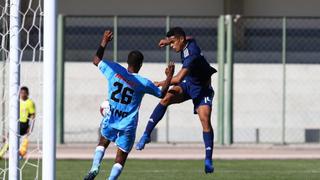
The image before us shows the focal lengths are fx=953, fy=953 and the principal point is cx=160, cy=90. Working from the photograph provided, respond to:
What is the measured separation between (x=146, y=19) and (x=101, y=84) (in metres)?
2.50

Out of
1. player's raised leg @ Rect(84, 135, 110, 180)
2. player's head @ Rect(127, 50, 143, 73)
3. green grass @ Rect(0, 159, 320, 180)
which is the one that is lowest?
green grass @ Rect(0, 159, 320, 180)

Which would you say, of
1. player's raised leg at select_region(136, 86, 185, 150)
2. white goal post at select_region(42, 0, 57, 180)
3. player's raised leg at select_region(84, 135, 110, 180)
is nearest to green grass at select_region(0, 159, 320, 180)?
player's raised leg at select_region(136, 86, 185, 150)

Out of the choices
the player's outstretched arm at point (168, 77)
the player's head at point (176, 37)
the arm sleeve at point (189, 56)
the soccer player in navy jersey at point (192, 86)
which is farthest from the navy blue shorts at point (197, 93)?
the player's outstretched arm at point (168, 77)

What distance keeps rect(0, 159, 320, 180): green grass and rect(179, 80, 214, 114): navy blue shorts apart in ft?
5.67

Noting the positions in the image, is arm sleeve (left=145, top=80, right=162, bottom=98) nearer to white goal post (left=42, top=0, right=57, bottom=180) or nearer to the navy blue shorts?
the navy blue shorts

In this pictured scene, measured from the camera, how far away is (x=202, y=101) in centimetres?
1330

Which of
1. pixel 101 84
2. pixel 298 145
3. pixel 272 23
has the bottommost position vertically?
pixel 298 145

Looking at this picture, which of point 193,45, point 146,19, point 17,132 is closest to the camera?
point 17,132

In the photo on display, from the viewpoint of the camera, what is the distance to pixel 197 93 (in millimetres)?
13227

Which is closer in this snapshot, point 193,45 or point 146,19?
point 193,45

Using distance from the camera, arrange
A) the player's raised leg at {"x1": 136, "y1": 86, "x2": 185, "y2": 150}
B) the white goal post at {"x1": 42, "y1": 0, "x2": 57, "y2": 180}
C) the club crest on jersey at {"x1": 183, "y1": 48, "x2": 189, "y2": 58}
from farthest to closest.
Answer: the player's raised leg at {"x1": 136, "y1": 86, "x2": 185, "y2": 150} < the club crest on jersey at {"x1": 183, "y1": 48, "x2": 189, "y2": 58} < the white goal post at {"x1": 42, "y1": 0, "x2": 57, "y2": 180}

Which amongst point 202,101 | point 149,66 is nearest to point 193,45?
point 202,101

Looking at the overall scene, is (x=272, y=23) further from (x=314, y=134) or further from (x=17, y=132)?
(x=17, y=132)

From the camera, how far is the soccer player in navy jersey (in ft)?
42.2
